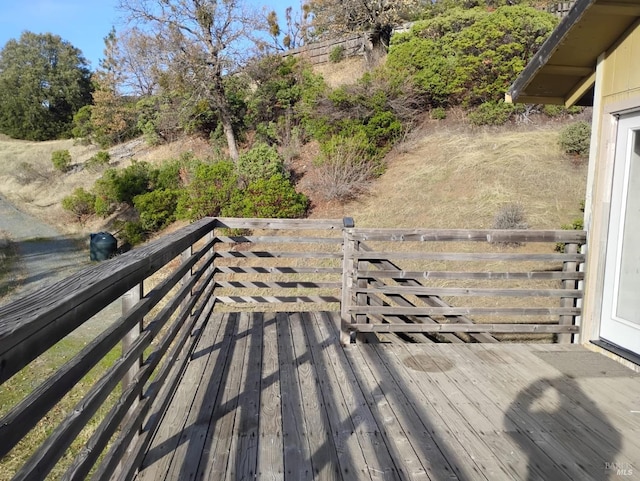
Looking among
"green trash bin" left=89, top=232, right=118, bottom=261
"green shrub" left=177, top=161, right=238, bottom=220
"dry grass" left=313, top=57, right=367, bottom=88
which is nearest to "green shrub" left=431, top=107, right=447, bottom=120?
"dry grass" left=313, top=57, right=367, bottom=88

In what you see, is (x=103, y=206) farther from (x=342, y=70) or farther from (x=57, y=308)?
(x=57, y=308)

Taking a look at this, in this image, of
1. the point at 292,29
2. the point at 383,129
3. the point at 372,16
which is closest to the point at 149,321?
the point at 383,129

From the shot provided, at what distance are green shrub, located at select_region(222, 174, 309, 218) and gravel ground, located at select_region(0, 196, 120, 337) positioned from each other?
3.58m

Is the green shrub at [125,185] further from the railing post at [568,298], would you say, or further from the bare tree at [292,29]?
the bare tree at [292,29]

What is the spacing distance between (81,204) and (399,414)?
15620mm

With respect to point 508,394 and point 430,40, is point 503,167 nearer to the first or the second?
point 430,40

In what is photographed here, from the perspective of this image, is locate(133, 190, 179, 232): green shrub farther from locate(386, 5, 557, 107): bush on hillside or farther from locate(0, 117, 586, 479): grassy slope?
locate(386, 5, 557, 107): bush on hillside

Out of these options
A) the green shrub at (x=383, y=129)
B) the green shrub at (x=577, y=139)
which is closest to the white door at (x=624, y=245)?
the green shrub at (x=577, y=139)

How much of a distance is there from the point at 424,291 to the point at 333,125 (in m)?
10.8

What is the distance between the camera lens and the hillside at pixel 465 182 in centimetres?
993

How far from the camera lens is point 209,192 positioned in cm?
1138

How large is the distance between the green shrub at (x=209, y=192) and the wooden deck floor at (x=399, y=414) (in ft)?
25.0

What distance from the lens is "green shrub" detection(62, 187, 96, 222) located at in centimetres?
1542

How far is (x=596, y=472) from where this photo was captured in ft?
7.28
